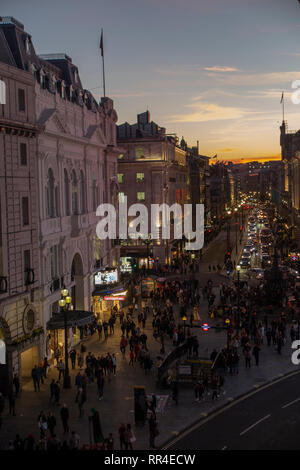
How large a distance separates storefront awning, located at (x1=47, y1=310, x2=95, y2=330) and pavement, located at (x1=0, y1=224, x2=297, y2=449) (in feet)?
8.46

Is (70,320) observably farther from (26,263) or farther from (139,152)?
(139,152)

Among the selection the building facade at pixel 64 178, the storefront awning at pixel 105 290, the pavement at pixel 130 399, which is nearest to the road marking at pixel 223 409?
the pavement at pixel 130 399

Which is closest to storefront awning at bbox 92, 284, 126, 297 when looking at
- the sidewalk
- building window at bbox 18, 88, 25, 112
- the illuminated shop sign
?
the illuminated shop sign

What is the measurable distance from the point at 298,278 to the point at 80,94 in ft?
93.4

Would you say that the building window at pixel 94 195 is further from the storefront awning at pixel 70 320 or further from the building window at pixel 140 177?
the building window at pixel 140 177

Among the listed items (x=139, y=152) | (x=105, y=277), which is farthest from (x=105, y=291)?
(x=139, y=152)

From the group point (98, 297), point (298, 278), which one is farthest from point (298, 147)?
point (98, 297)

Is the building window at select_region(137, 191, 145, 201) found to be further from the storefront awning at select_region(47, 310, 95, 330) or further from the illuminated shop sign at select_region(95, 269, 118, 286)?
the storefront awning at select_region(47, 310, 95, 330)

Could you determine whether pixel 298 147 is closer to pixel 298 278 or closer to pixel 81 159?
pixel 298 278

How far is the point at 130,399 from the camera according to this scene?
27.5 meters

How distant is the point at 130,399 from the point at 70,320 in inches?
320

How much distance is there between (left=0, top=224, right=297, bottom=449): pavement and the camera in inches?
934

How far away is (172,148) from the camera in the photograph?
83.6 m
